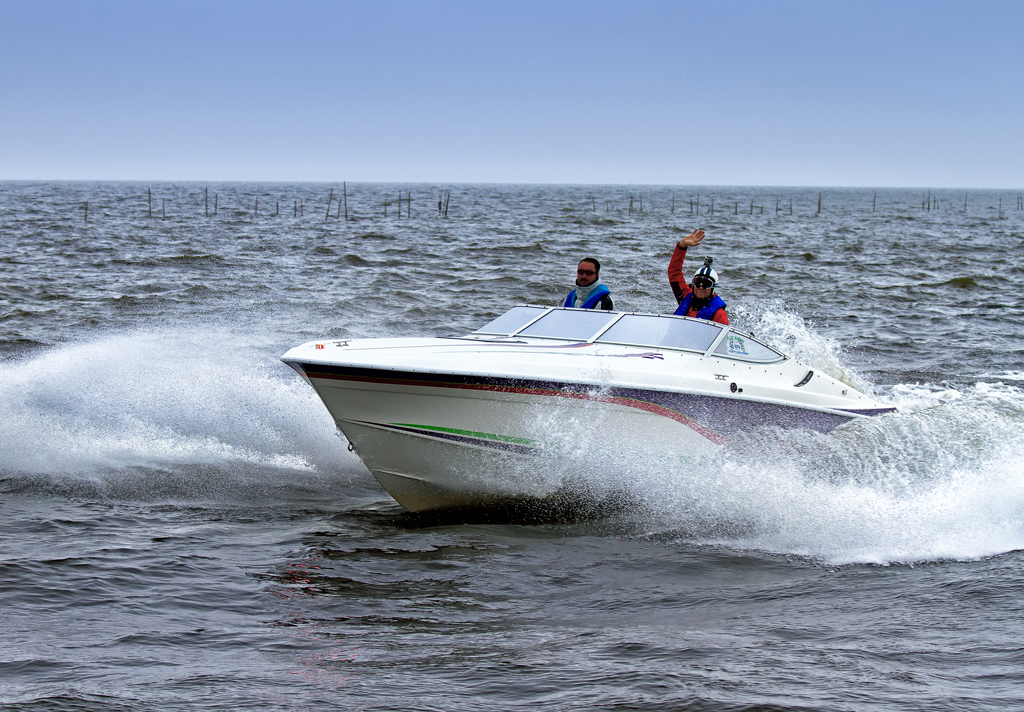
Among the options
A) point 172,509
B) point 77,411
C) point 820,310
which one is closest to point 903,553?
point 172,509

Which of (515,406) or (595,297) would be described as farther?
(595,297)

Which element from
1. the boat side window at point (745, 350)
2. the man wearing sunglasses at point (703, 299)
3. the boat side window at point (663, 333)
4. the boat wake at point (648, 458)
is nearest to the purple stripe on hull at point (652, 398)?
the boat wake at point (648, 458)

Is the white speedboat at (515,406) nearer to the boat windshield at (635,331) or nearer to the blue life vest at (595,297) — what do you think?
the boat windshield at (635,331)

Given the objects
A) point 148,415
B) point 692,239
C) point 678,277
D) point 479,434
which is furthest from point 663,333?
point 148,415

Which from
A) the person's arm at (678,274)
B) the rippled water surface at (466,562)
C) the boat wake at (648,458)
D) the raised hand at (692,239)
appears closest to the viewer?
the rippled water surface at (466,562)

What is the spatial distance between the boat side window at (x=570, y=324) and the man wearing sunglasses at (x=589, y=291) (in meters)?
0.53

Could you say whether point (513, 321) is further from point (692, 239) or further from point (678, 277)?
point (678, 277)

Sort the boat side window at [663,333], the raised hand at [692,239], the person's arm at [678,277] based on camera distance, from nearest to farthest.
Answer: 1. the boat side window at [663,333]
2. the raised hand at [692,239]
3. the person's arm at [678,277]

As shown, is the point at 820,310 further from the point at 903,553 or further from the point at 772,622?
the point at 772,622

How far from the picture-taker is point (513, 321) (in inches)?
352

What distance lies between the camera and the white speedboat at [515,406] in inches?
296

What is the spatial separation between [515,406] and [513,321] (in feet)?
5.07

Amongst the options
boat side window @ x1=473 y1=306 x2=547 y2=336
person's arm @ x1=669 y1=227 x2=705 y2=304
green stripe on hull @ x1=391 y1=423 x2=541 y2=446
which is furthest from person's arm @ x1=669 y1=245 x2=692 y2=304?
green stripe on hull @ x1=391 y1=423 x2=541 y2=446

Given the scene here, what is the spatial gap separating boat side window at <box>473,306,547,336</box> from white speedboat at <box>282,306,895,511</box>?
428 millimetres
